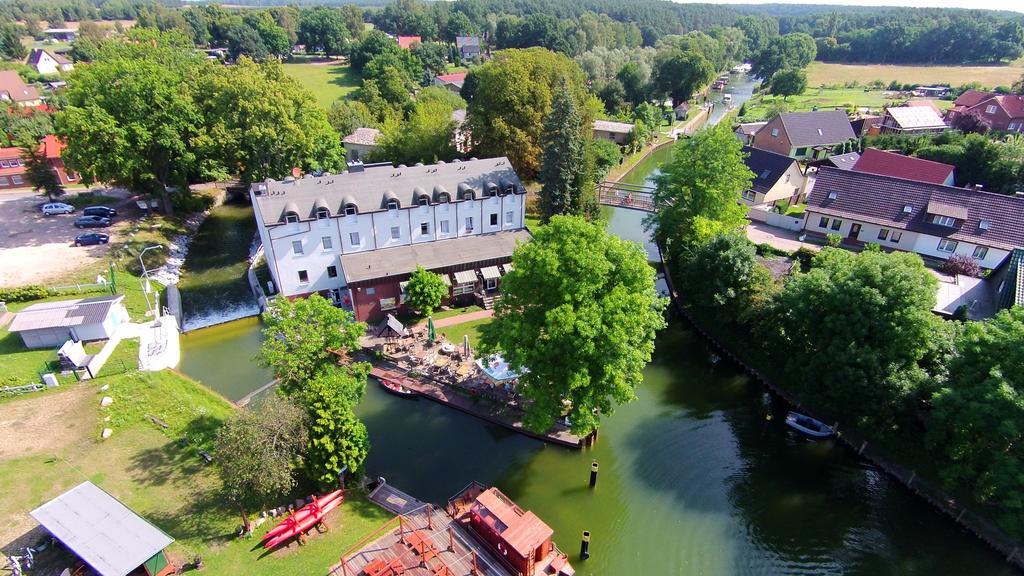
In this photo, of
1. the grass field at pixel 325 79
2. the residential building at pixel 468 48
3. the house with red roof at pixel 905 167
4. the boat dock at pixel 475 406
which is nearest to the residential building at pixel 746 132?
the house with red roof at pixel 905 167

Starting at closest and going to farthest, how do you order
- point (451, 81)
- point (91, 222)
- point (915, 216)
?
point (915, 216), point (91, 222), point (451, 81)

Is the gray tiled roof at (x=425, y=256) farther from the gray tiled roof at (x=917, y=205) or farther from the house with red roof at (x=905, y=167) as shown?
the house with red roof at (x=905, y=167)

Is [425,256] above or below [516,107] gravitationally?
below

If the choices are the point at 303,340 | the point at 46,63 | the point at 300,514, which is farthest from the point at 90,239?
the point at 46,63

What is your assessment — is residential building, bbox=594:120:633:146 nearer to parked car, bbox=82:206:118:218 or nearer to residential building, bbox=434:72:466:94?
residential building, bbox=434:72:466:94

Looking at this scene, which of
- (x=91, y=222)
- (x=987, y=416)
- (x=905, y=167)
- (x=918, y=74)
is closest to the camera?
(x=987, y=416)

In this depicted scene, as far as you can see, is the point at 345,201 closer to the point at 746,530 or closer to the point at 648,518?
the point at 648,518

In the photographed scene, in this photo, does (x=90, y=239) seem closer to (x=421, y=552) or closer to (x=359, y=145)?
(x=359, y=145)
